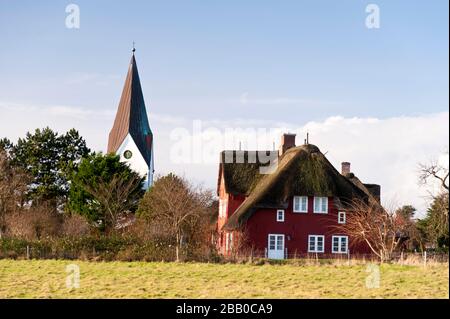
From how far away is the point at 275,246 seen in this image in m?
36.2

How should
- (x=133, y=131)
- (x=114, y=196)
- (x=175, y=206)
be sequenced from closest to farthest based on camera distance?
(x=175, y=206) < (x=114, y=196) < (x=133, y=131)

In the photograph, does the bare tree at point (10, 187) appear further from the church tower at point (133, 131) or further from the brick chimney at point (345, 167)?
the brick chimney at point (345, 167)

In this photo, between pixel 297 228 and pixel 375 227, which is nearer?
pixel 375 227

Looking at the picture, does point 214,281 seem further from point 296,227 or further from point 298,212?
point 298,212

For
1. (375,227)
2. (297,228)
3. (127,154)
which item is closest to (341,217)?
(297,228)

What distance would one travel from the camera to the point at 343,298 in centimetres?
1532

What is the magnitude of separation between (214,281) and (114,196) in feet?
79.8

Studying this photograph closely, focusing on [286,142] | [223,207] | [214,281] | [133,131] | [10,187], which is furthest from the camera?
[133,131]

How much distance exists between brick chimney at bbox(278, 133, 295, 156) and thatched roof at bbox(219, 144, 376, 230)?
8.55 feet

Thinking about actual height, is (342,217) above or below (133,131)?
below

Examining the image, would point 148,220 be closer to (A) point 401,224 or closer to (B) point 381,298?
(A) point 401,224

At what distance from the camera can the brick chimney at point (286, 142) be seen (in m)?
40.9

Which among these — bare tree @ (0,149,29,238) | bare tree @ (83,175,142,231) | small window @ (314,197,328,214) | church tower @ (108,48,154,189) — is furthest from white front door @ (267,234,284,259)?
church tower @ (108,48,154,189)

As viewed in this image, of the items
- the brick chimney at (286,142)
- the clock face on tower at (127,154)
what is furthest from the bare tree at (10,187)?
the brick chimney at (286,142)
